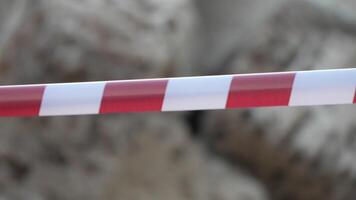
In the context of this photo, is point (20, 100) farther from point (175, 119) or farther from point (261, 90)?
point (175, 119)

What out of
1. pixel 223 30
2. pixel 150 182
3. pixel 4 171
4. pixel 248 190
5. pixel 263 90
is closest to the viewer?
pixel 263 90

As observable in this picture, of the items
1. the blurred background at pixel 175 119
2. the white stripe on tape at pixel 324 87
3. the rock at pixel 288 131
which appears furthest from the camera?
the rock at pixel 288 131

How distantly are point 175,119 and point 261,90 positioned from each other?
0.98 m

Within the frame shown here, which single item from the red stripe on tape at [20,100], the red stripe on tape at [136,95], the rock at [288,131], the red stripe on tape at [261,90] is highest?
the red stripe on tape at [261,90]

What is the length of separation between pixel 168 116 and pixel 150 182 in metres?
0.17

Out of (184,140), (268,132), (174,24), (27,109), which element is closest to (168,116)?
(184,140)

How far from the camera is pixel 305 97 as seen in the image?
2.85 ft

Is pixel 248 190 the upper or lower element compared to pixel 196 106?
lower

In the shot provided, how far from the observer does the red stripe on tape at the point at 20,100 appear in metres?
0.90

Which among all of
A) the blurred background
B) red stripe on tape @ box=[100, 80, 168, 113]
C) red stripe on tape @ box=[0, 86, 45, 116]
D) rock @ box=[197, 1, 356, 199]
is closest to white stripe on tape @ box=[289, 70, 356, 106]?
red stripe on tape @ box=[100, 80, 168, 113]

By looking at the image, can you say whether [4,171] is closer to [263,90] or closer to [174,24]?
[174,24]

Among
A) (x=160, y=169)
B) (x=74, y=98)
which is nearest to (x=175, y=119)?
(x=160, y=169)

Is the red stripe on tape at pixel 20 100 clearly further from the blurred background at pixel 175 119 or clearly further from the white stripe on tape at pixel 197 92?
the blurred background at pixel 175 119

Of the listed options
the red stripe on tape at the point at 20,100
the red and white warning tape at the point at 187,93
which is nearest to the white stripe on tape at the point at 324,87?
the red and white warning tape at the point at 187,93
